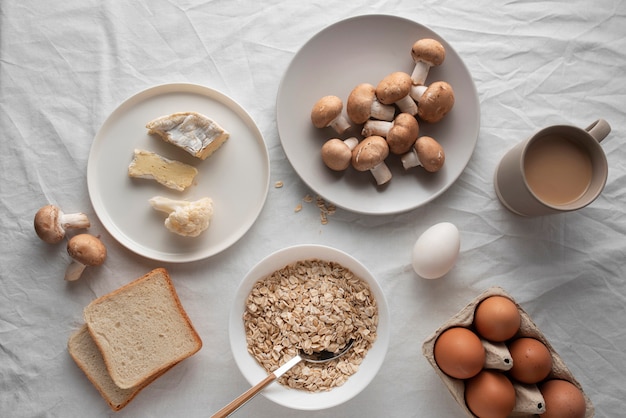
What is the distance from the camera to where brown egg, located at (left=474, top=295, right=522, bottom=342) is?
3.55ft

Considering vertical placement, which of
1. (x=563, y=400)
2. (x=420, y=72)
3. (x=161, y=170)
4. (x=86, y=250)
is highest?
(x=420, y=72)

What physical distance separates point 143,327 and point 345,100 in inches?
27.1

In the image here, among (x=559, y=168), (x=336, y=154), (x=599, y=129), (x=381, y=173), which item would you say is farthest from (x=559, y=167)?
(x=336, y=154)

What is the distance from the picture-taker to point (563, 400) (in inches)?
42.4

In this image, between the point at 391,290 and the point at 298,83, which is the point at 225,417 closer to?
the point at 391,290

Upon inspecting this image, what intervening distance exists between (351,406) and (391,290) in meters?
0.28

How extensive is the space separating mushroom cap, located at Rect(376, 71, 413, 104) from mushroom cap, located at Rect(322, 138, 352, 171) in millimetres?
136

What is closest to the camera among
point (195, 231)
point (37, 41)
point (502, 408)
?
point (502, 408)

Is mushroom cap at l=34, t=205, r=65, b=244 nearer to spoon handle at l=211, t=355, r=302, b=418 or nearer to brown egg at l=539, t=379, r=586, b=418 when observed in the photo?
spoon handle at l=211, t=355, r=302, b=418

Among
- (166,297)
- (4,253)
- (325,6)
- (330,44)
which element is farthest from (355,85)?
(4,253)

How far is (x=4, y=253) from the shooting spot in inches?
48.8

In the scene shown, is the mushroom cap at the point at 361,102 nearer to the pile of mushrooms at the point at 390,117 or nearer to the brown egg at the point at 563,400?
the pile of mushrooms at the point at 390,117

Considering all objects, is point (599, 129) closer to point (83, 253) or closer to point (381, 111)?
point (381, 111)

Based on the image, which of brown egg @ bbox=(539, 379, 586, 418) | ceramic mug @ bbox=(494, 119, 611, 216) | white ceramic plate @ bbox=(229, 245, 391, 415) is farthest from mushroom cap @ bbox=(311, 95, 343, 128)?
brown egg @ bbox=(539, 379, 586, 418)
